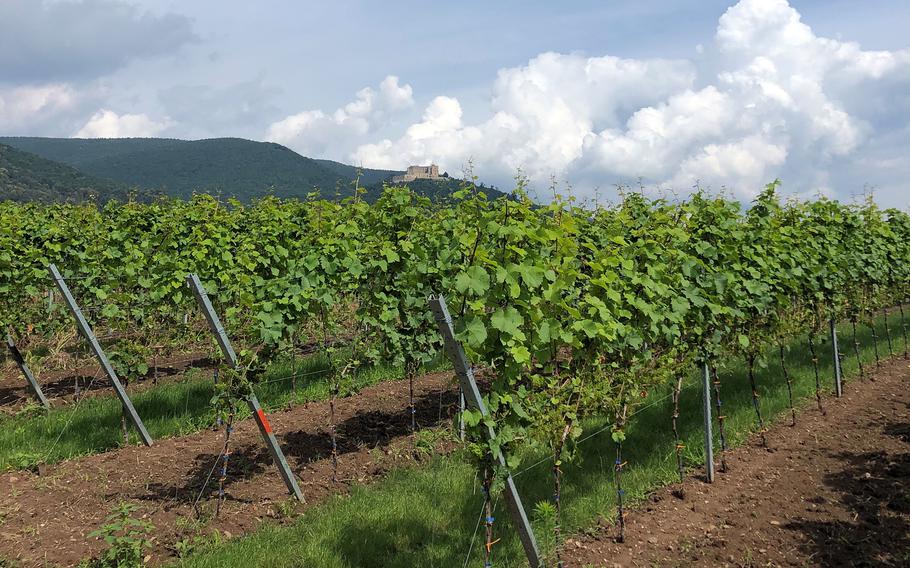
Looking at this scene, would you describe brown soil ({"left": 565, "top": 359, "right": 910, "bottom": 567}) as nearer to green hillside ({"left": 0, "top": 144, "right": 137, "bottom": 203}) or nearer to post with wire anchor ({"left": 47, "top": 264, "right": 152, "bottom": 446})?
post with wire anchor ({"left": 47, "top": 264, "right": 152, "bottom": 446})

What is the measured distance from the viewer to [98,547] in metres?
4.77

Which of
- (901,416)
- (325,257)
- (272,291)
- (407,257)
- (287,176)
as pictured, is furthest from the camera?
(287,176)

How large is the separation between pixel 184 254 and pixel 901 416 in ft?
37.7

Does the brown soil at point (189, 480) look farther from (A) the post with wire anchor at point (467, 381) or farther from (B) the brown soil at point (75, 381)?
(B) the brown soil at point (75, 381)

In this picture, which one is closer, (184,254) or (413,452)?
(413,452)

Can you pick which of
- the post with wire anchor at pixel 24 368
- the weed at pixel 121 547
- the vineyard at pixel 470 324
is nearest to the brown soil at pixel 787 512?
the vineyard at pixel 470 324

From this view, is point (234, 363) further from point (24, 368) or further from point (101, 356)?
point (24, 368)

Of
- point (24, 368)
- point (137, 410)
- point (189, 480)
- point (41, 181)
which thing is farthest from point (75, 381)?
point (41, 181)

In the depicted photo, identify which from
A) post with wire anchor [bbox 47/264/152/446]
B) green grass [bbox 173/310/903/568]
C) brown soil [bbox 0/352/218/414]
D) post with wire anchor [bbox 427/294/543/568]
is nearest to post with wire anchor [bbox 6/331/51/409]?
brown soil [bbox 0/352/218/414]

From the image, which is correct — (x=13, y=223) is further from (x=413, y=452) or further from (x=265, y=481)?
(x=413, y=452)

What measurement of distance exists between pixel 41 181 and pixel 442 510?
106 meters

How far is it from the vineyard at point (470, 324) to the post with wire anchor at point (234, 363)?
3 cm

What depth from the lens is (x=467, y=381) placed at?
3557 millimetres

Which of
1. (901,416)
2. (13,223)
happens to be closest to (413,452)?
(901,416)
